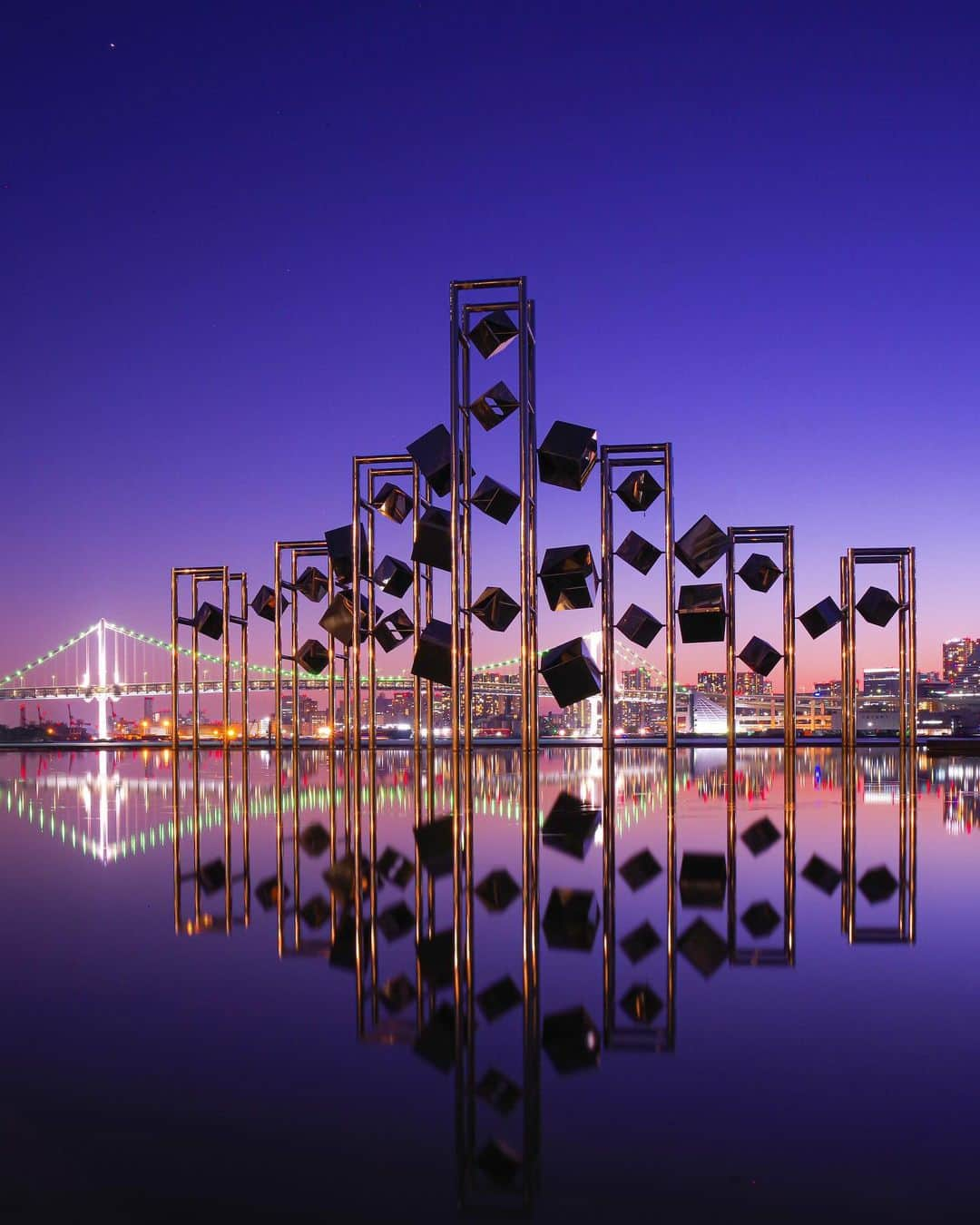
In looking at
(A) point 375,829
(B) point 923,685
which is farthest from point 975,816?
(B) point 923,685

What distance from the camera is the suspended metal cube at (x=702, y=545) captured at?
9727 millimetres

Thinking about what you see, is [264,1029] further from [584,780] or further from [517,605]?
[517,605]

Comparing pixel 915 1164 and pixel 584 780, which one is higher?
pixel 915 1164

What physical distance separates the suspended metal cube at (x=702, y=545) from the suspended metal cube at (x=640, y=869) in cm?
662

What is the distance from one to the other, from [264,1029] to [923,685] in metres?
19.1

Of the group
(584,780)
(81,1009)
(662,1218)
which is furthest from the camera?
(584,780)

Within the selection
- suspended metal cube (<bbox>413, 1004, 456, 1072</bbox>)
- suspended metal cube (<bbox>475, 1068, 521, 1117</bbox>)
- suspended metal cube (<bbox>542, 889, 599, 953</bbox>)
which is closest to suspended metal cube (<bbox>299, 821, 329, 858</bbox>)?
suspended metal cube (<bbox>542, 889, 599, 953</bbox>)

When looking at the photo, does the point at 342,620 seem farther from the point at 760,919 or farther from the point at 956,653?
the point at 956,653

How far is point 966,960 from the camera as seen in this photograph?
75.3 inches

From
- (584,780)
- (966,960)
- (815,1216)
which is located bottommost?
(584,780)

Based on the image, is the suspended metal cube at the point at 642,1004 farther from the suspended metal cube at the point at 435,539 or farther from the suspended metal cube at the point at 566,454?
the suspended metal cube at the point at 566,454

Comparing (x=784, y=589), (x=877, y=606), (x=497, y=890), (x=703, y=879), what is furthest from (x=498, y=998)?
(x=877, y=606)

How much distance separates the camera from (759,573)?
1061cm

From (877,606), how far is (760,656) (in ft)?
5.22
